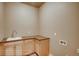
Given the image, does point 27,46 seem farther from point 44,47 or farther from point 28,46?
point 44,47

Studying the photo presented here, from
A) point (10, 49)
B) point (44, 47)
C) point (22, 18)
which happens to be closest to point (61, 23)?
point (44, 47)

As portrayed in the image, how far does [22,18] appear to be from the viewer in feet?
7.33

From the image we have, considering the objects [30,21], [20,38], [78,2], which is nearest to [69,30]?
[78,2]

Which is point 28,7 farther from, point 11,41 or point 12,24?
point 11,41

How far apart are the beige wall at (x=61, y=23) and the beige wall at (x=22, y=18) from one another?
0.41 feet

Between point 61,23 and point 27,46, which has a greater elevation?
point 61,23

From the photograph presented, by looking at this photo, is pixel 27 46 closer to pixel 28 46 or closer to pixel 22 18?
pixel 28 46

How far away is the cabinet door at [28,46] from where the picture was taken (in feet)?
7.29

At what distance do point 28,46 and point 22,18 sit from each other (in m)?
0.45

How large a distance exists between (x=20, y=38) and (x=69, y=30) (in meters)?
0.77

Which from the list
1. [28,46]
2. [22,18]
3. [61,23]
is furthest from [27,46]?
[61,23]

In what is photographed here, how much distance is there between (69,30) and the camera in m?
2.23

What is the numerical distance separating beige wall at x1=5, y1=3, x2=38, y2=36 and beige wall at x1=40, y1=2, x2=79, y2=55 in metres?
0.13

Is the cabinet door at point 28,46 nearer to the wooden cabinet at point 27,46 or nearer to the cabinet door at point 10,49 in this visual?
the wooden cabinet at point 27,46
